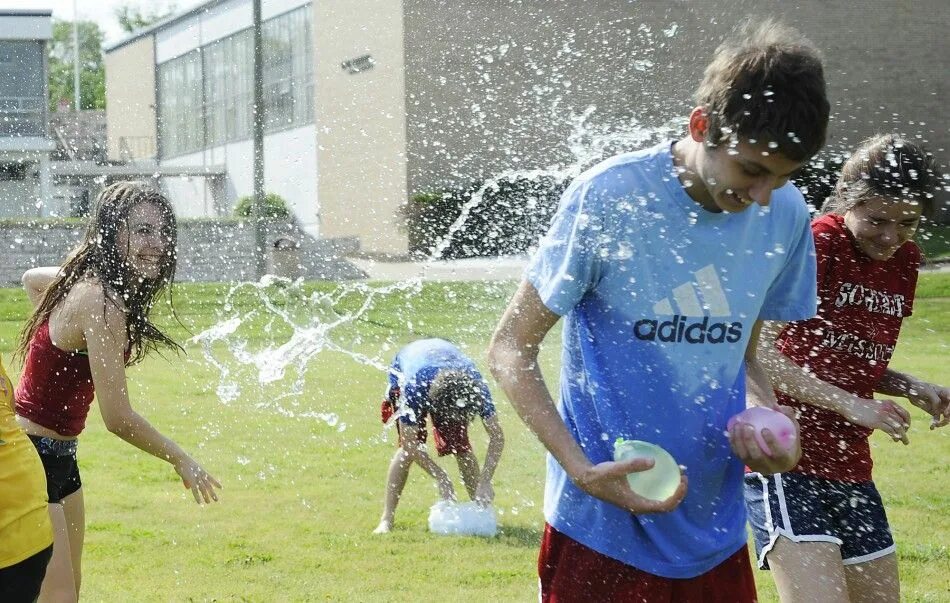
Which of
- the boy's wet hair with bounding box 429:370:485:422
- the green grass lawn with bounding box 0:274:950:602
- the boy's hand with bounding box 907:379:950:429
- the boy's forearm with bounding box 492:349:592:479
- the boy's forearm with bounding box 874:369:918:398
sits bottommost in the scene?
the green grass lawn with bounding box 0:274:950:602

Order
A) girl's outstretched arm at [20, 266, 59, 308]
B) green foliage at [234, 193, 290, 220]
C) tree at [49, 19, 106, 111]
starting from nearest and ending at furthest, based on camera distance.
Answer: girl's outstretched arm at [20, 266, 59, 308]
green foliage at [234, 193, 290, 220]
tree at [49, 19, 106, 111]

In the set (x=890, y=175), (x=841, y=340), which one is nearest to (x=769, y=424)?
(x=841, y=340)

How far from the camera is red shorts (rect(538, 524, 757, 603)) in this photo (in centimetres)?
249

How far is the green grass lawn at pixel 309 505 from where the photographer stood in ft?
17.1

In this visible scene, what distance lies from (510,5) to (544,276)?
89.7 feet

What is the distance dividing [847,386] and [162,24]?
43740mm

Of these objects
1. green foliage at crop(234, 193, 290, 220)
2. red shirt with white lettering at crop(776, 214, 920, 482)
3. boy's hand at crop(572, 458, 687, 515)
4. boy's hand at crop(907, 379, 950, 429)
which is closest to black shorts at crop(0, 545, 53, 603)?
boy's hand at crop(572, 458, 687, 515)

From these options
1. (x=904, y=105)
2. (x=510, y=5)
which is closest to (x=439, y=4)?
(x=510, y=5)

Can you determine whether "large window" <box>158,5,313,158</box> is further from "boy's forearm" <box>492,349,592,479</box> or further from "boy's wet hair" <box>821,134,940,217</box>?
"boy's forearm" <box>492,349,592,479</box>

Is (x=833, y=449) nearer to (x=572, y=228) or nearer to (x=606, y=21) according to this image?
(x=572, y=228)

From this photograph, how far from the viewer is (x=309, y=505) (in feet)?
21.8

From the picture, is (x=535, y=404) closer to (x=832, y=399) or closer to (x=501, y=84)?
(x=832, y=399)

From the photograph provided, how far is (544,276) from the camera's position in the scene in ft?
7.78

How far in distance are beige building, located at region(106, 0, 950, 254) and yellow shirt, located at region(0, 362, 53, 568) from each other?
22501 mm
